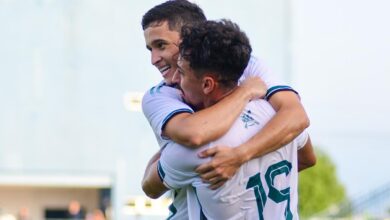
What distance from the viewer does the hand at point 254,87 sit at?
439 centimetres

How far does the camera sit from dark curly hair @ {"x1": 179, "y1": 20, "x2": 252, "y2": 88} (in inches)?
164

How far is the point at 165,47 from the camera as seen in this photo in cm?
472

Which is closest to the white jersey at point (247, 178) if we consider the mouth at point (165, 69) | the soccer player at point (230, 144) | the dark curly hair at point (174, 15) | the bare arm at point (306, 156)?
the soccer player at point (230, 144)

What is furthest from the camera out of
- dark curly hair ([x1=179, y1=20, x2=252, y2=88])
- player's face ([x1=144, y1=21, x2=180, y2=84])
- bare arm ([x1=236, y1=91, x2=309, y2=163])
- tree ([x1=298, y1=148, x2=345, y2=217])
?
tree ([x1=298, y1=148, x2=345, y2=217])

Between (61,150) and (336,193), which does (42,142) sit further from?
(336,193)

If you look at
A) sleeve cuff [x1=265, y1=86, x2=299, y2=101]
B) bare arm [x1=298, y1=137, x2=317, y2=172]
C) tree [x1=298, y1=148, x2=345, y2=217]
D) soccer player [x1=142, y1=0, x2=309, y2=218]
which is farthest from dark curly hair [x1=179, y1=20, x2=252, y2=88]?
tree [x1=298, y1=148, x2=345, y2=217]

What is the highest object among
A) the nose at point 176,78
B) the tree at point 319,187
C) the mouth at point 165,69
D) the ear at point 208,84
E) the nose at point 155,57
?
the nose at point 155,57

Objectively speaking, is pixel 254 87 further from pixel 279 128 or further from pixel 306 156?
pixel 306 156

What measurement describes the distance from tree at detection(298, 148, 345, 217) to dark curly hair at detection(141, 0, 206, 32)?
150 feet

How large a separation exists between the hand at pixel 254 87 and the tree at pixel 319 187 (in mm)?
46024

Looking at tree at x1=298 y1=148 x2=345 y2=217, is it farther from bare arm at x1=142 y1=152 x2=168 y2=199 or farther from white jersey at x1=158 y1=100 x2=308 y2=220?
white jersey at x1=158 y1=100 x2=308 y2=220

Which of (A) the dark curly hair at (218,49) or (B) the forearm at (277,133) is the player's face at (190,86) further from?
(B) the forearm at (277,133)

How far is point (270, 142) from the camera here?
169 inches

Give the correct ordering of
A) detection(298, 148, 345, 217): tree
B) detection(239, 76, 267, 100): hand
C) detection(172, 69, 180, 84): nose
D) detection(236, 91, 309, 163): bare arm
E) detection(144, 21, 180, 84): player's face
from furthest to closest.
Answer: detection(298, 148, 345, 217): tree < detection(144, 21, 180, 84): player's face < detection(172, 69, 180, 84): nose < detection(239, 76, 267, 100): hand < detection(236, 91, 309, 163): bare arm
